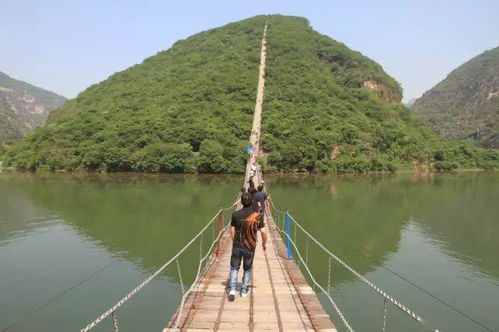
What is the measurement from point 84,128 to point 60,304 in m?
55.6

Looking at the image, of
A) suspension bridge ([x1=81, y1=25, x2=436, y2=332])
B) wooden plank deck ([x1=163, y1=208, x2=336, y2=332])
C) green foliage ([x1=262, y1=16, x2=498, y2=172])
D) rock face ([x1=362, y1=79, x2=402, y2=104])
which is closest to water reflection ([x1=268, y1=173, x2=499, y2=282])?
suspension bridge ([x1=81, y1=25, x2=436, y2=332])

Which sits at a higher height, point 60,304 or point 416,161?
point 416,161

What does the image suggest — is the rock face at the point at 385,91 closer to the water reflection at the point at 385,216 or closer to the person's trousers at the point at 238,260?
the water reflection at the point at 385,216

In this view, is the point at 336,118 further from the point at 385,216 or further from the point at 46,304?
the point at 46,304

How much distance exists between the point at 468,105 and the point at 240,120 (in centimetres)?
11540

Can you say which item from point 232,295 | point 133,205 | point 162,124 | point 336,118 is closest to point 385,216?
point 133,205

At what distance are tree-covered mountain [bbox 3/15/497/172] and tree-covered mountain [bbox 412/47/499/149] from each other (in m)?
48.5

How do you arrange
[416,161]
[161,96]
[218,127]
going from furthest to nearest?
1. [161,96]
2. [416,161]
3. [218,127]

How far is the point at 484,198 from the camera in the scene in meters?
37.1

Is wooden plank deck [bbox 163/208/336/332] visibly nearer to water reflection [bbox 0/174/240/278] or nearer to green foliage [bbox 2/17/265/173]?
water reflection [bbox 0/174/240/278]

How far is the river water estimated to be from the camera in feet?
41.3

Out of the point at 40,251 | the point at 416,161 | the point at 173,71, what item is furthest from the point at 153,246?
the point at 173,71

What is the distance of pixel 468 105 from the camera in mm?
146875

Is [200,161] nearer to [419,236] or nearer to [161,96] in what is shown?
[161,96]
